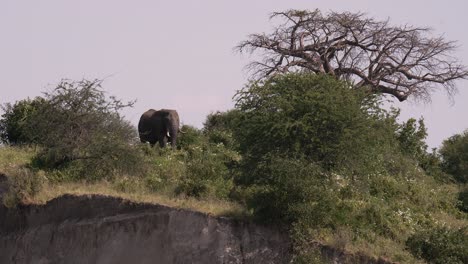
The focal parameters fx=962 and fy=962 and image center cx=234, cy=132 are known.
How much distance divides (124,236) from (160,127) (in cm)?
1193

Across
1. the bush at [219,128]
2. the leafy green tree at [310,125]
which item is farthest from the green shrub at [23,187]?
the bush at [219,128]

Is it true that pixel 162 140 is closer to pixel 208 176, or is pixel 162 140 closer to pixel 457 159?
pixel 208 176

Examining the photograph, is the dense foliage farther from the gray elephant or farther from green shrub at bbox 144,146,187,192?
the gray elephant

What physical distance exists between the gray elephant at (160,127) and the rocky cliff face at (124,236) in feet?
30.5

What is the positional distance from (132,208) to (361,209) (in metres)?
6.05

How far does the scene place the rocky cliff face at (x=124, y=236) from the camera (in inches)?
922

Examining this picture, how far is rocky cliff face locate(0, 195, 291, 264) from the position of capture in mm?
23422

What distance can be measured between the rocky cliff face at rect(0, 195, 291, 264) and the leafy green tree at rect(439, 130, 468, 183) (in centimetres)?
1815

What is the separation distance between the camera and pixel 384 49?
42219 mm

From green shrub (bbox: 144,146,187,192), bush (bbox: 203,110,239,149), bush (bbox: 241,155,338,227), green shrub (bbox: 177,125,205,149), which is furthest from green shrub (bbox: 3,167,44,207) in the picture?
green shrub (bbox: 177,125,205,149)

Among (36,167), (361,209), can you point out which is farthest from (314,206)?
(36,167)

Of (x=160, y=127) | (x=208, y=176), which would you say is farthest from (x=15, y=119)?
(x=208, y=176)

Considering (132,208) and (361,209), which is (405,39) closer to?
(361,209)

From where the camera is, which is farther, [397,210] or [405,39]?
[405,39]
